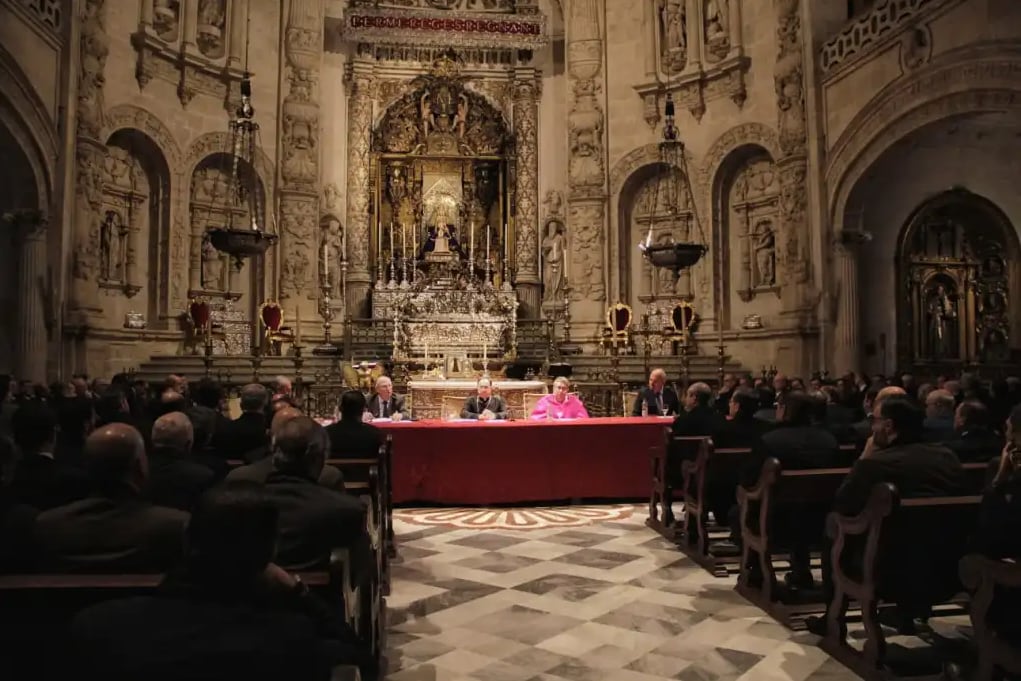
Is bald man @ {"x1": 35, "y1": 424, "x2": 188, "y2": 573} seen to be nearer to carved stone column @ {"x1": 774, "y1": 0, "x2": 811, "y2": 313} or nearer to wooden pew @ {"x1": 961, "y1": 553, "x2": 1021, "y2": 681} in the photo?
wooden pew @ {"x1": 961, "y1": 553, "x2": 1021, "y2": 681}

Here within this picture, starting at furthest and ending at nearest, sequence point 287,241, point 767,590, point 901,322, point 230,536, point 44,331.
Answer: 1. point 287,241
2. point 901,322
3. point 44,331
4. point 767,590
5. point 230,536

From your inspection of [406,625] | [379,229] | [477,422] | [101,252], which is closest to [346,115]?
[379,229]

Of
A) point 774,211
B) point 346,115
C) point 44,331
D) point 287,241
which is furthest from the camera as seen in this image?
point 346,115

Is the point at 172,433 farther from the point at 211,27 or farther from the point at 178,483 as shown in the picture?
the point at 211,27

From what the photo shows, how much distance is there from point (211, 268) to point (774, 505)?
14.0 meters

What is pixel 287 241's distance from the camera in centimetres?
1662

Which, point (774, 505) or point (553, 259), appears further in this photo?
point (553, 259)

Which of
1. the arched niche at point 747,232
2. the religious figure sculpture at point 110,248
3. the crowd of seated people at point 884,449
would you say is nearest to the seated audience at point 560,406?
the crowd of seated people at point 884,449

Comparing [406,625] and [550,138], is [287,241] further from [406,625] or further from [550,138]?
[406,625]

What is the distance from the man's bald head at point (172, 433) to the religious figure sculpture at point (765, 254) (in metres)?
13.5

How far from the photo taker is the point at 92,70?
1305cm

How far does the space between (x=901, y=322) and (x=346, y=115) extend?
1208cm

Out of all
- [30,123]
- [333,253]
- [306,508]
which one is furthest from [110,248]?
[306,508]

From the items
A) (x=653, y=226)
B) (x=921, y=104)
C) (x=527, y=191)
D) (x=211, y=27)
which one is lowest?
(x=653, y=226)
